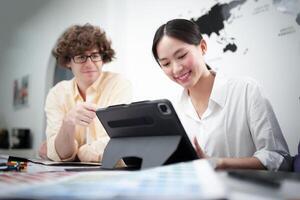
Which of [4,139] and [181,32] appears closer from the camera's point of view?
[181,32]

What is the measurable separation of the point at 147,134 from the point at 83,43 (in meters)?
1.05

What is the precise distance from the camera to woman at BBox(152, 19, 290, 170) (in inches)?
36.1

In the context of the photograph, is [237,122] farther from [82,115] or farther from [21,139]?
[21,139]

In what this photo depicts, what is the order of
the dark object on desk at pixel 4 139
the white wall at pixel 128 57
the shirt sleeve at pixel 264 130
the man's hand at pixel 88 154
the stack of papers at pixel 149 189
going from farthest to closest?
1. the dark object on desk at pixel 4 139
2. the man's hand at pixel 88 154
3. the white wall at pixel 128 57
4. the shirt sleeve at pixel 264 130
5. the stack of papers at pixel 149 189

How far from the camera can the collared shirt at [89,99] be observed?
1425 millimetres

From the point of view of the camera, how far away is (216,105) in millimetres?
1057

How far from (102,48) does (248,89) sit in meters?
0.96

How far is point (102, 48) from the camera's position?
1.69 m

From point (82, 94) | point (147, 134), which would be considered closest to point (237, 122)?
point (147, 134)

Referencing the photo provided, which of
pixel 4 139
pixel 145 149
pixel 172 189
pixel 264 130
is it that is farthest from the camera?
pixel 4 139

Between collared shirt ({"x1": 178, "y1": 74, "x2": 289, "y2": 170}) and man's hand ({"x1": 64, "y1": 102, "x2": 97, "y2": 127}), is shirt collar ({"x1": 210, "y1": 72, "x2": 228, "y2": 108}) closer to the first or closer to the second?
collared shirt ({"x1": 178, "y1": 74, "x2": 289, "y2": 170})

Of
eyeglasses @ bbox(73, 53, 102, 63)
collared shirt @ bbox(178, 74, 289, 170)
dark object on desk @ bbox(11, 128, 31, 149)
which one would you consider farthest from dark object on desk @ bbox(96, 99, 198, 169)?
dark object on desk @ bbox(11, 128, 31, 149)

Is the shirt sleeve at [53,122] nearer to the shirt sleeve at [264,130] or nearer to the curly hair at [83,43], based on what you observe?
the curly hair at [83,43]

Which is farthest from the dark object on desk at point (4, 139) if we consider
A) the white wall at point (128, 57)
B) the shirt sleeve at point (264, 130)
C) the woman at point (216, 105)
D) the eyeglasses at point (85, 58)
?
the shirt sleeve at point (264, 130)
